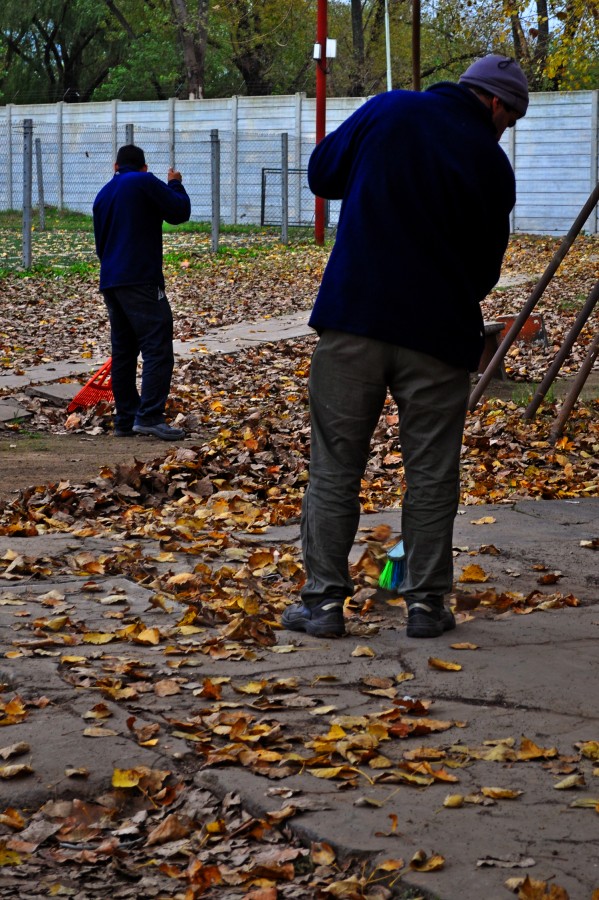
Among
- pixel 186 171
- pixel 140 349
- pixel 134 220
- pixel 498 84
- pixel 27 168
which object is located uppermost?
pixel 186 171

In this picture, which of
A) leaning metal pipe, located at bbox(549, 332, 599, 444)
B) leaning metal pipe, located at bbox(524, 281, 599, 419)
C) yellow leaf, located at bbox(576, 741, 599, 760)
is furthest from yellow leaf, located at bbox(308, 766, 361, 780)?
leaning metal pipe, located at bbox(549, 332, 599, 444)

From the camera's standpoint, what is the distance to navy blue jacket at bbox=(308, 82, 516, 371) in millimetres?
4078

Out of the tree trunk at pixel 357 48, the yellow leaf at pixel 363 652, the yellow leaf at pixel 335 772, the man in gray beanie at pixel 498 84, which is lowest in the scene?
the yellow leaf at pixel 363 652

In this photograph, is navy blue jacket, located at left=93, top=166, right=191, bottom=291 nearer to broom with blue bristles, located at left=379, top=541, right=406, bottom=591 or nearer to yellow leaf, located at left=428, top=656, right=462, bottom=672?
broom with blue bristles, located at left=379, top=541, right=406, bottom=591

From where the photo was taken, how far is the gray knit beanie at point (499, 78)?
4203 mm

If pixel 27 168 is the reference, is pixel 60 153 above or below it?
above

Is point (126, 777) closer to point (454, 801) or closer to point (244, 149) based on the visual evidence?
point (454, 801)

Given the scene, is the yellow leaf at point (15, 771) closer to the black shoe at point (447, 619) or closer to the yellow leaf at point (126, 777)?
the yellow leaf at point (126, 777)

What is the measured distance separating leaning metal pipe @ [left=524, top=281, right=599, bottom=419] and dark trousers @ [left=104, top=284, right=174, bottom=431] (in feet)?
8.27

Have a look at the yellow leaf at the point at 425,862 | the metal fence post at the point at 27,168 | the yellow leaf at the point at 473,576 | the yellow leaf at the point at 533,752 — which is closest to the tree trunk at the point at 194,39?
the metal fence post at the point at 27,168

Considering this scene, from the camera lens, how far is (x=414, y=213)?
4.10 m

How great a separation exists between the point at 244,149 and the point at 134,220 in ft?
73.7

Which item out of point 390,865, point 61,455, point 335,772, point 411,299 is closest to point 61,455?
point 61,455

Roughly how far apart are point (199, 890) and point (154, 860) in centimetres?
20
